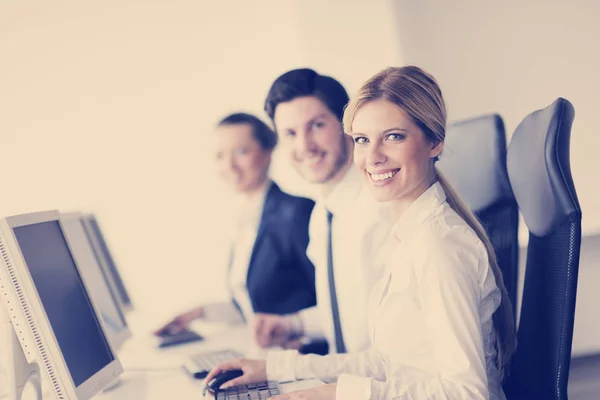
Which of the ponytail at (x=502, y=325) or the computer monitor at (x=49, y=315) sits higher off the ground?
the computer monitor at (x=49, y=315)

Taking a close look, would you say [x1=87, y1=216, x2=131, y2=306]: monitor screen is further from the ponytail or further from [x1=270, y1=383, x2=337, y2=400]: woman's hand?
the ponytail

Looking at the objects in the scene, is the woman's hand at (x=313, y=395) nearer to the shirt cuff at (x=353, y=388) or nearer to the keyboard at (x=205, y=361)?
the shirt cuff at (x=353, y=388)

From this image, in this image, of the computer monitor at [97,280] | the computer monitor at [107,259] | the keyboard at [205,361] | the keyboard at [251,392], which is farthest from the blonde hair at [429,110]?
the computer monitor at [107,259]

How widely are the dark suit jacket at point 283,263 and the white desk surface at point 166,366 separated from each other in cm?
15

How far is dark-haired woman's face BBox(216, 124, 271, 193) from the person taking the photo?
7.68 ft

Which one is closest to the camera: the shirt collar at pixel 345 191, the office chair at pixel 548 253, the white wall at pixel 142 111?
the office chair at pixel 548 253

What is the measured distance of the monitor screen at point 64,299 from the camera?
1.20 metres

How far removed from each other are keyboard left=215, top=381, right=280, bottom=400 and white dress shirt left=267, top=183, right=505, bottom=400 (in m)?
0.04

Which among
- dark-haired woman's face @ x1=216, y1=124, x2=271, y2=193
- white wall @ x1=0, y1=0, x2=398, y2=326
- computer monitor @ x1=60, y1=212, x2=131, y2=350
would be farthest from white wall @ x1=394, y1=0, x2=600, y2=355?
computer monitor @ x1=60, y1=212, x2=131, y2=350

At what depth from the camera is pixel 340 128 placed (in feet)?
5.66

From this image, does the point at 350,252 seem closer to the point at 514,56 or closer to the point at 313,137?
the point at 313,137

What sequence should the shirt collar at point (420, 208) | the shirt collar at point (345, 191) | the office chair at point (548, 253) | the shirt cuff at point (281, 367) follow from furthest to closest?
the shirt collar at point (345, 191) < the shirt cuff at point (281, 367) < the shirt collar at point (420, 208) < the office chair at point (548, 253)

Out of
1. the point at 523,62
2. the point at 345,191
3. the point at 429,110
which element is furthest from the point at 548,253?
the point at 523,62

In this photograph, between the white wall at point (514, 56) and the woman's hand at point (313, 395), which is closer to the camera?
the woman's hand at point (313, 395)
